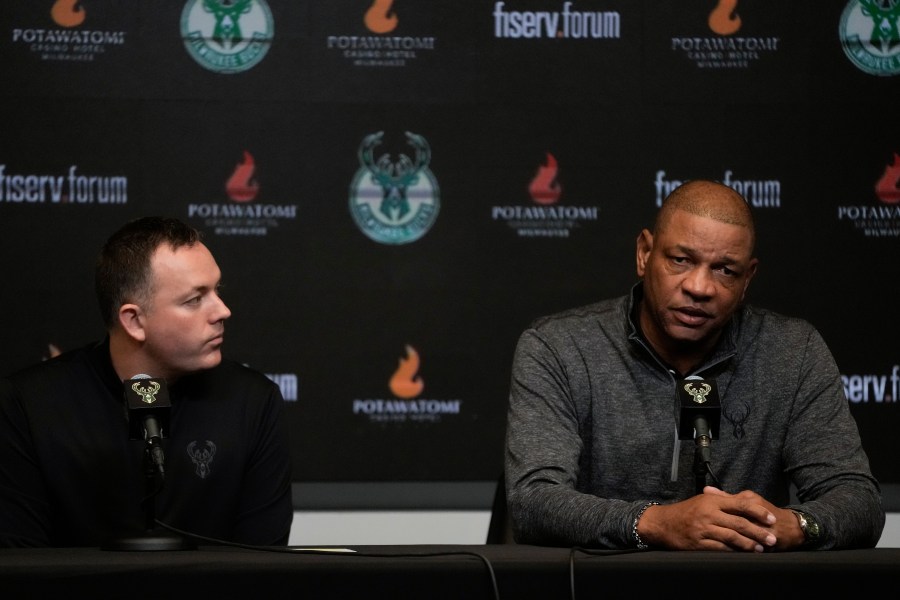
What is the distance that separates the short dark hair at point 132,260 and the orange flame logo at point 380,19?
59.0 inches

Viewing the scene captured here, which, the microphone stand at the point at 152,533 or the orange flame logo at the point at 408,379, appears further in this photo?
the orange flame logo at the point at 408,379

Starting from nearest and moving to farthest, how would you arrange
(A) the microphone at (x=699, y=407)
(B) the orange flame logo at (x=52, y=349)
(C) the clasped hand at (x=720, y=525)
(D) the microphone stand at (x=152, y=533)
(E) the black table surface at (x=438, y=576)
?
(E) the black table surface at (x=438, y=576)
(D) the microphone stand at (x=152, y=533)
(C) the clasped hand at (x=720, y=525)
(A) the microphone at (x=699, y=407)
(B) the orange flame logo at (x=52, y=349)

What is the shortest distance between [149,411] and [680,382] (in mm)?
962

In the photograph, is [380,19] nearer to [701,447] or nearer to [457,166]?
[457,166]

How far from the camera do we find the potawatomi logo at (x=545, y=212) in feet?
12.2

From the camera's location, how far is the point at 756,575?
1624 millimetres

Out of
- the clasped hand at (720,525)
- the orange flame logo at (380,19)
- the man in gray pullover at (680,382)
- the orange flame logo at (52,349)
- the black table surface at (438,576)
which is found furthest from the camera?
the orange flame logo at (380,19)

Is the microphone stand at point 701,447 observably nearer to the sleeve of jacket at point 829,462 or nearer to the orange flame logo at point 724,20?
the sleeve of jacket at point 829,462

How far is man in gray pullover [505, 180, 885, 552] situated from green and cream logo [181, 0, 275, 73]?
1657mm

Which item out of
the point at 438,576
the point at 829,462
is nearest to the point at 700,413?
the point at 829,462

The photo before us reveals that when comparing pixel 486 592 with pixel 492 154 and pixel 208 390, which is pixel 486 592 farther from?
pixel 492 154

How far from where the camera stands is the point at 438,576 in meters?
1.61

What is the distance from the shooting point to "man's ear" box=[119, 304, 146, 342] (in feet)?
7.69

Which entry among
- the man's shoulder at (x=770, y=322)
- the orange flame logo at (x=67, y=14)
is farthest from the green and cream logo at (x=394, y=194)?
the man's shoulder at (x=770, y=322)
